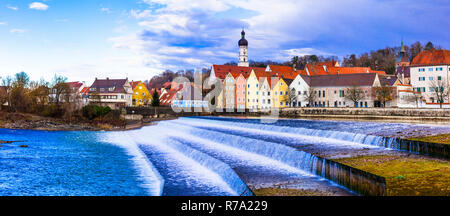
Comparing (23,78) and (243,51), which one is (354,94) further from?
(23,78)

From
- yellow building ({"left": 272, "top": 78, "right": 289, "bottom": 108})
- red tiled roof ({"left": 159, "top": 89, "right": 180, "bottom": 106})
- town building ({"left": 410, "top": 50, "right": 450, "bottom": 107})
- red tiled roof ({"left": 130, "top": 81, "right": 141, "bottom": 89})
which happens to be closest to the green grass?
town building ({"left": 410, "top": 50, "right": 450, "bottom": 107})

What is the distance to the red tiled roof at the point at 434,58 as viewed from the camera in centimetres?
5978

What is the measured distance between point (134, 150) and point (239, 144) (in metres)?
8.53

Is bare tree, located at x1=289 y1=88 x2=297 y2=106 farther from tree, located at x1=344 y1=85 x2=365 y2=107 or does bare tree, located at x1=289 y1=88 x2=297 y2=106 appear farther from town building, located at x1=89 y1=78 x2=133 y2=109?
town building, located at x1=89 y1=78 x2=133 y2=109

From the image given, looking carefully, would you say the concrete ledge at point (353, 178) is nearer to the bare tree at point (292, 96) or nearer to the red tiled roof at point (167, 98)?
the bare tree at point (292, 96)

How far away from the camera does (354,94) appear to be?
207 ft

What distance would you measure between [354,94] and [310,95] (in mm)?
9769

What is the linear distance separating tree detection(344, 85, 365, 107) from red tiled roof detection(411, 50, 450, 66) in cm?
1028

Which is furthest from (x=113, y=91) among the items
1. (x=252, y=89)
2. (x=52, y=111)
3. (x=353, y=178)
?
(x=353, y=178)

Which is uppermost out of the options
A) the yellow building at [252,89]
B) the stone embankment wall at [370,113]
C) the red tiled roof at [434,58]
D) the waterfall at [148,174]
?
the red tiled roof at [434,58]

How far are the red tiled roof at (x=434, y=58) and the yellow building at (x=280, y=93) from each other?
81.9 feet

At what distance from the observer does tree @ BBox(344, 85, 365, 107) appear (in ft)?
208

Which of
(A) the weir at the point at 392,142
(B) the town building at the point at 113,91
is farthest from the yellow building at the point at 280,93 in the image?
(A) the weir at the point at 392,142
